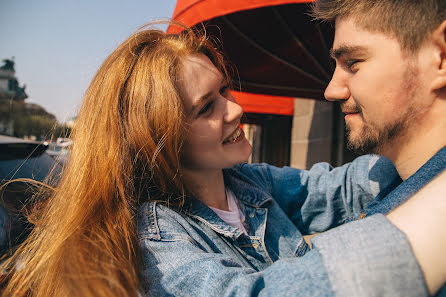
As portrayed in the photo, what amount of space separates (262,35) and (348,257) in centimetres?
269

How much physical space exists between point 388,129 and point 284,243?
684 mm

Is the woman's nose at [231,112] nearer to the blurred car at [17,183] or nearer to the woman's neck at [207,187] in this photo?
the woman's neck at [207,187]

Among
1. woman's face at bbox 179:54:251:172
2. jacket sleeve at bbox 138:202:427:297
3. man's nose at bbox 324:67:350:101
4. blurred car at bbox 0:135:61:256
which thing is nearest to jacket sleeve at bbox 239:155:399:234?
woman's face at bbox 179:54:251:172

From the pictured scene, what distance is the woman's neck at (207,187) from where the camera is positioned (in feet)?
4.88

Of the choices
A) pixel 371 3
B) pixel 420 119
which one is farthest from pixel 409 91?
pixel 371 3

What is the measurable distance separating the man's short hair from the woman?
2.04 feet

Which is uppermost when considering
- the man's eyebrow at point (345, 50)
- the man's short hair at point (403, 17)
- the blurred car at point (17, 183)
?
the man's short hair at point (403, 17)

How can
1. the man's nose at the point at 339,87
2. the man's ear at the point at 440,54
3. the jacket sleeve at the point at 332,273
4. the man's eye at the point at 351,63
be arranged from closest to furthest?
the jacket sleeve at the point at 332,273 < the man's ear at the point at 440,54 < the man's eye at the point at 351,63 < the man's nose at the point at 339,87

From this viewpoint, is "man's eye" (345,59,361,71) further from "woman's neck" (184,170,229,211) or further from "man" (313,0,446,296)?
"woman's neck" (184,170,229,211)

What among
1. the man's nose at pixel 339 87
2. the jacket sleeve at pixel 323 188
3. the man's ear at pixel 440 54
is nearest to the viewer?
the man's ear at pixel 440 54

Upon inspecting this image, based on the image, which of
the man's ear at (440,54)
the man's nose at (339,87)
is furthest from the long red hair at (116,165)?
the man's ear at (440,54)

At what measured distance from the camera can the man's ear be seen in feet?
3.21

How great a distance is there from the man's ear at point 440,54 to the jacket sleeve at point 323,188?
51 cm

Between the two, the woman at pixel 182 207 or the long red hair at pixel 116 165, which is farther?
the long red hair at pixel 116 165
